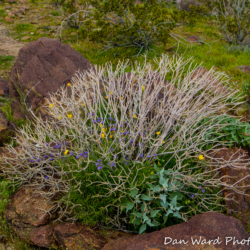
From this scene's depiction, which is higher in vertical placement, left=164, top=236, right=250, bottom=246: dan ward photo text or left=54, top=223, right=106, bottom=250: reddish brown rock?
left=164, top=236, right=250, bottom=246: dan ward photo text

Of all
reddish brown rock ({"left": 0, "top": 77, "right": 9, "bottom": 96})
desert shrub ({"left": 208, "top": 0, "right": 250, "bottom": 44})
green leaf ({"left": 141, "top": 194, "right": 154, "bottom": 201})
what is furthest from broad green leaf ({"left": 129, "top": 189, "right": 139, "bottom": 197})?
desert shrub ({"left": 208, "top": 0, "right": 250, "bottom": 44})

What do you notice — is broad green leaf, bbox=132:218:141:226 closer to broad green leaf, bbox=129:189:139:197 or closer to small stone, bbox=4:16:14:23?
broad green leaf, bbox=129:189:139:197

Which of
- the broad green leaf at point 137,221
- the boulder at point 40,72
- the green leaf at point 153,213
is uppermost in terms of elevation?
the boulder at point 40,72

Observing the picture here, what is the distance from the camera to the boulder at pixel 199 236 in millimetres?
2092

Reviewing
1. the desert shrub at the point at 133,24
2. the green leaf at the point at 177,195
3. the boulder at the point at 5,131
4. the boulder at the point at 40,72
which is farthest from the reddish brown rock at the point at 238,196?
the desert shrub at the point at 133,24

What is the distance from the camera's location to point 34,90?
15.2ft

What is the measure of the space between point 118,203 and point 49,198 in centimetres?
92

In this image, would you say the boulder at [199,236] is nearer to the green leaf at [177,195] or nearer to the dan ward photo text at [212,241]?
the dan ward photo text at [212,241]

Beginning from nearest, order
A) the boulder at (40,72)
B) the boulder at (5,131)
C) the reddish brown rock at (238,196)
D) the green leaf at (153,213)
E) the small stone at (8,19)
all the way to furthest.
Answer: the green leaf at (153,213)
the reddish brown rock at (238,196)
the boulder at (5,131)
the boulder at (40,72)
the small stone at (8,19)

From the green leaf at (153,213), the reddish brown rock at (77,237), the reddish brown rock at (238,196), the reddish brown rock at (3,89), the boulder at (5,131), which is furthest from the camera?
the reddish brown rock at (3,89)

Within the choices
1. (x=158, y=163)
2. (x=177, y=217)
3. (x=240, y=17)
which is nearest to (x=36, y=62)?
(x=158, y=163)

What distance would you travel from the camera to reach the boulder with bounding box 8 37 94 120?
4.62 m

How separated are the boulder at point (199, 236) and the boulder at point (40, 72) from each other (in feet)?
9.68

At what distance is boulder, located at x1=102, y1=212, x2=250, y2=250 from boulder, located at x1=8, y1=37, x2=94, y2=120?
295 cm
